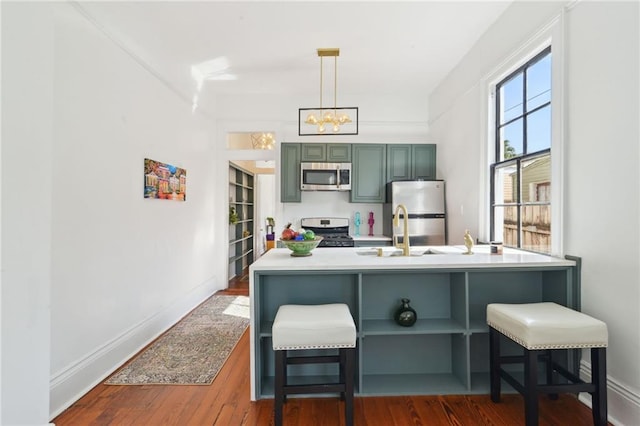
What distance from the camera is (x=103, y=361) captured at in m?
2.33

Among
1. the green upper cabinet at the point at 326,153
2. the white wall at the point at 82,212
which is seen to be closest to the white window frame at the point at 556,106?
the green upper cabinet at the point at 326,153

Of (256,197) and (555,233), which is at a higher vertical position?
(256,197)

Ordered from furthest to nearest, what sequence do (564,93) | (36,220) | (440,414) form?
1. (564,93)
2. (440,414)
3. (36,220)

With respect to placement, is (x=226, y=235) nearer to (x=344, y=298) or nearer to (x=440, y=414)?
(x=344, y=298)

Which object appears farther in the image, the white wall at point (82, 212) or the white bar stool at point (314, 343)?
the white bar stool at point (314, 343)

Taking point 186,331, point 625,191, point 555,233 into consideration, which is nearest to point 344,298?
point 555,233

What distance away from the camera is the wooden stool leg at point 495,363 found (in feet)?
6.39

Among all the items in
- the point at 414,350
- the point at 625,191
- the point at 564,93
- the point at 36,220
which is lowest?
the point at 414,350

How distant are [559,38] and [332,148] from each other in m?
2.83

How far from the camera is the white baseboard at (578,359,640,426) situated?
65.2 inches

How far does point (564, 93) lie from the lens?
2.10 m

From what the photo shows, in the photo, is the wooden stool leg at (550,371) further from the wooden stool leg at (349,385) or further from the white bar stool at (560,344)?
the wooden stool leg at (349,385)

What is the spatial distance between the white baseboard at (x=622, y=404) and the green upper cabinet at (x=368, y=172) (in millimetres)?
3122

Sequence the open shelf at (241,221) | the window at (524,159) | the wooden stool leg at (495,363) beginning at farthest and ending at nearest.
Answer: the open shelf at (241,221) < the window at (524,159) < the wooden stool leg at (495,363)
